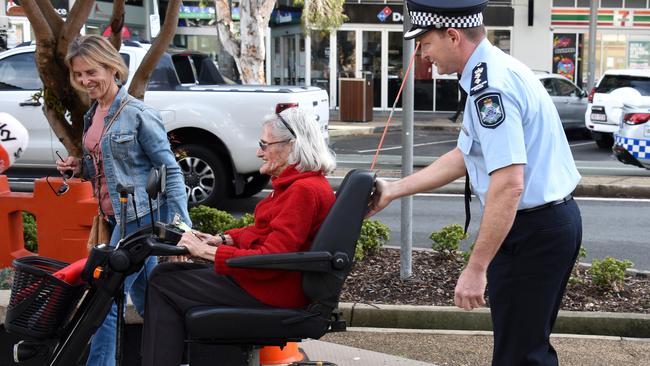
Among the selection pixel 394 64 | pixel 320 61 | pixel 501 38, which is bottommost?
pixel 394 64

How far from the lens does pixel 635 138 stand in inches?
488

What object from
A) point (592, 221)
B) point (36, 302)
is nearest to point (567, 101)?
point (592, 221)

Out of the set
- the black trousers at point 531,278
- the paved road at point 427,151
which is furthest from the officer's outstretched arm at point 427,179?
the paved road at point 427,151

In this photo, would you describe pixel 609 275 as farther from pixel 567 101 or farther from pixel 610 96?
pixel 567 101

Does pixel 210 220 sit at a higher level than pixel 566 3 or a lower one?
lower

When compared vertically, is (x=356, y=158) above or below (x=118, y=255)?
below

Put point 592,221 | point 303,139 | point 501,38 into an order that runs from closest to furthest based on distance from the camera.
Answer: point 303,139 → point 592,221 → point 501,38

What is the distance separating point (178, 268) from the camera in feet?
12.2

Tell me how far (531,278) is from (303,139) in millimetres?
1094

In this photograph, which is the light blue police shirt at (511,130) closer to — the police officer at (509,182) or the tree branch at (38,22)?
the police officer at (509,182)

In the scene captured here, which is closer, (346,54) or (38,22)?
(38,22)

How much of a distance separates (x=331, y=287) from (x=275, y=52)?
1103 inches

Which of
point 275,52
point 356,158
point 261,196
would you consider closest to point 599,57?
point 275,52

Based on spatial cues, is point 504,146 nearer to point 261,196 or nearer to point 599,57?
point 261,196
